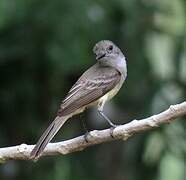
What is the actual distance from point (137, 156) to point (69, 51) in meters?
1.15

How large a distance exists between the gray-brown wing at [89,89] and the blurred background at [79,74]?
3.55 ft

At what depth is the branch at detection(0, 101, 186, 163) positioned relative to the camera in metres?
4.62

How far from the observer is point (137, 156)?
7.33m

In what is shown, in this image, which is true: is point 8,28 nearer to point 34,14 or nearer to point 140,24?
point 34,14

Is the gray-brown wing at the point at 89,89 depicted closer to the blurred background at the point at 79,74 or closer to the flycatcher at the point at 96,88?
the flycatcher at the point at 96,88

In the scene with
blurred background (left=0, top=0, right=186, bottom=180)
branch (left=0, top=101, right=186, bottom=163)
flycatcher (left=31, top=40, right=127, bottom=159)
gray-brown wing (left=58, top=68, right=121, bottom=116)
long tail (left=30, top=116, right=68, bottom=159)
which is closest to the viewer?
branch (left=0, top=101, right=186, bottom=163)

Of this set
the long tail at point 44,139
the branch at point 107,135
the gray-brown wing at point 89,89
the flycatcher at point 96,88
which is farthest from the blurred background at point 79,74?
the branch at point 107,135

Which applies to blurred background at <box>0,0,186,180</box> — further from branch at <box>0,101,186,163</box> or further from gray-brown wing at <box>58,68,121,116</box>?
branch at <box>0,101,186,163</box>

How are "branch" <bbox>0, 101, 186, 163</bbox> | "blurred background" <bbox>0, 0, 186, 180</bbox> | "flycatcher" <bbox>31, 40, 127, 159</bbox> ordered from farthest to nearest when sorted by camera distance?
"blurred background" <bbox>0, 0, 186, 180</bbox> < "flycatcher" <bbox>31, 40, 127, 159</bbox> < "branch" <bbox>0, 101, 186, 163</bbox>

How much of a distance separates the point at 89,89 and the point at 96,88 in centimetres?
6

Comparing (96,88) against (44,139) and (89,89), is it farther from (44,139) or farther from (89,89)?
(44,139)

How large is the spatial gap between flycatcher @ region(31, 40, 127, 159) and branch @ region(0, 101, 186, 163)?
0.30 feet

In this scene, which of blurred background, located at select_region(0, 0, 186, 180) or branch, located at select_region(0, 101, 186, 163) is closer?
branch, located at select_region(0, 101, 186, 163)

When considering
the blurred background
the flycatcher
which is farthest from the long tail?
the blurred background
